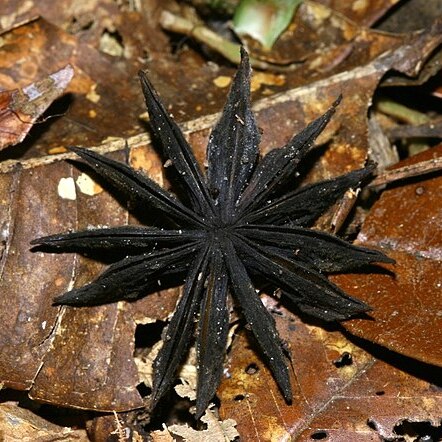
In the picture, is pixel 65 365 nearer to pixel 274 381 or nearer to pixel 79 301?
pixel 79 301

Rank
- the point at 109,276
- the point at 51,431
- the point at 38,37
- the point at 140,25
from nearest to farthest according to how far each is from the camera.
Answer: the point at 109,276
the point at 51,431
the point at 38,37
the point at 140,25

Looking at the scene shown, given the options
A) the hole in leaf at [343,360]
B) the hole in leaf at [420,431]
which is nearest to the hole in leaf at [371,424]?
the hole in leaf at [420,431]

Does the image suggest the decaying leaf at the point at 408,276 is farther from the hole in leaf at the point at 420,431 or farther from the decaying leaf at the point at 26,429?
the decaying leaf at the point at 26,429

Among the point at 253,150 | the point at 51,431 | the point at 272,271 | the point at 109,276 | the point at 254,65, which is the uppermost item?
the point at 254,65

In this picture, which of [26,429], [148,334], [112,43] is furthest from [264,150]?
[26,429]

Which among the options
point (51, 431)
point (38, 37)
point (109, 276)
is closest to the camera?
point (109, 276)

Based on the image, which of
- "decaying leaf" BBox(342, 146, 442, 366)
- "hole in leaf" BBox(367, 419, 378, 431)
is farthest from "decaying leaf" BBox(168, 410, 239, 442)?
"decaying leaf" BBox(342, 146, 442, 366)

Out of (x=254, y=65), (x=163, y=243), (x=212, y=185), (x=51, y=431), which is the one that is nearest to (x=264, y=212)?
(x=212, y=185)

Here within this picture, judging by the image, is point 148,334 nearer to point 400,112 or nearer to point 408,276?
point 408,276
